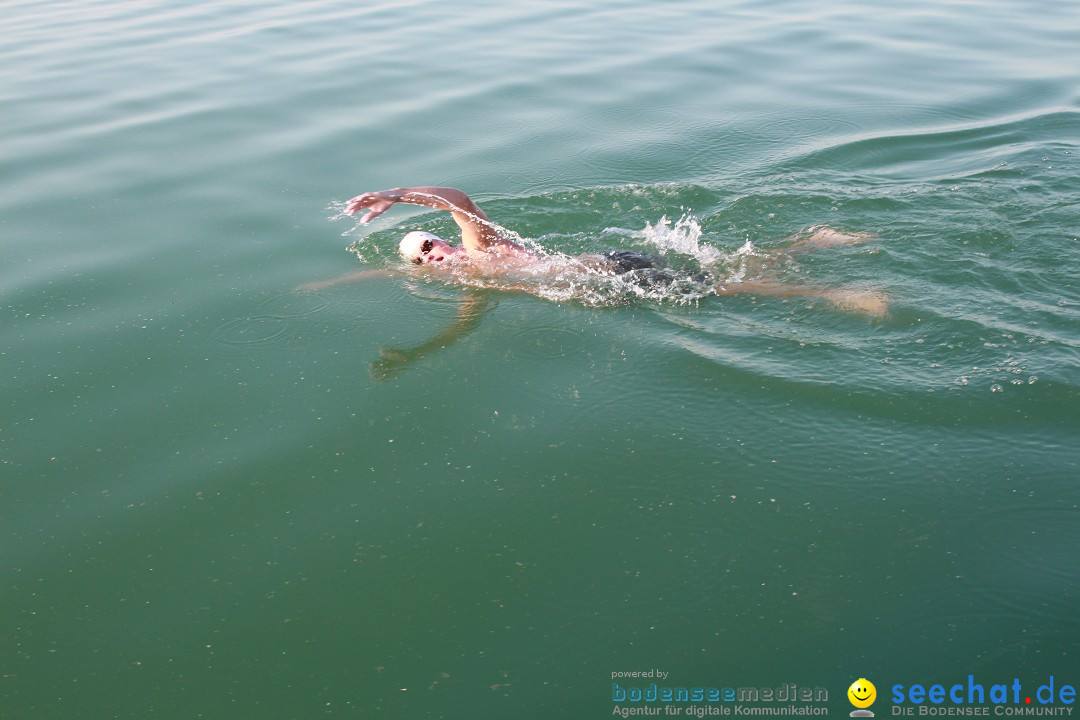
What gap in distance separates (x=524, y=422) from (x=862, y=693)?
2.50 meters

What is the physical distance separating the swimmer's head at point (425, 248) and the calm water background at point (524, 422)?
0.35 metres

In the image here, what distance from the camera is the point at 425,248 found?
7.57 metres

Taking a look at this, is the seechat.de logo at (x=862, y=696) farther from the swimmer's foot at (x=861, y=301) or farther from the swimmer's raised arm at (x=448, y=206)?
the swimmer's raised arm at (x=448, y=206)

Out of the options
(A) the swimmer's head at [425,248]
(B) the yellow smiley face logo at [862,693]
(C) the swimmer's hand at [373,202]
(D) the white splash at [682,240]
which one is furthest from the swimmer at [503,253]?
(B) the yellow smiley face logo at [862,693]

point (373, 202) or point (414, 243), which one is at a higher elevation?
point (373, 202)

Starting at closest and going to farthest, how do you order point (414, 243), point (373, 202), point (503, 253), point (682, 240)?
point (373, 202) < point (503, 253) < point (414, 243) < point (682, 240)

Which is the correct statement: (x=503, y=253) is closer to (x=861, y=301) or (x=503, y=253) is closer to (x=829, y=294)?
(x=829, y=294)

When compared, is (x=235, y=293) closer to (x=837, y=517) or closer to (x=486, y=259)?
(x=486, y=259)

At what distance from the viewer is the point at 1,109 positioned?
1183 centimetres

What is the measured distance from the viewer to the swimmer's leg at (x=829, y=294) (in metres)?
6.55

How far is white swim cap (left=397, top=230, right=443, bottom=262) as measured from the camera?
7.59 metres

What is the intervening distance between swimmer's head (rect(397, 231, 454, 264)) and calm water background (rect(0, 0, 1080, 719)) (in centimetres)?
35

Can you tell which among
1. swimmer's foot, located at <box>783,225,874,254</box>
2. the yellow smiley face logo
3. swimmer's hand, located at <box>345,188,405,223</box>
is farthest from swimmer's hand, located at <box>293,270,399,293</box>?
the yellow smiley face logo

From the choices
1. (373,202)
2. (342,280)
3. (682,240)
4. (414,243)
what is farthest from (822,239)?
(342,280)
